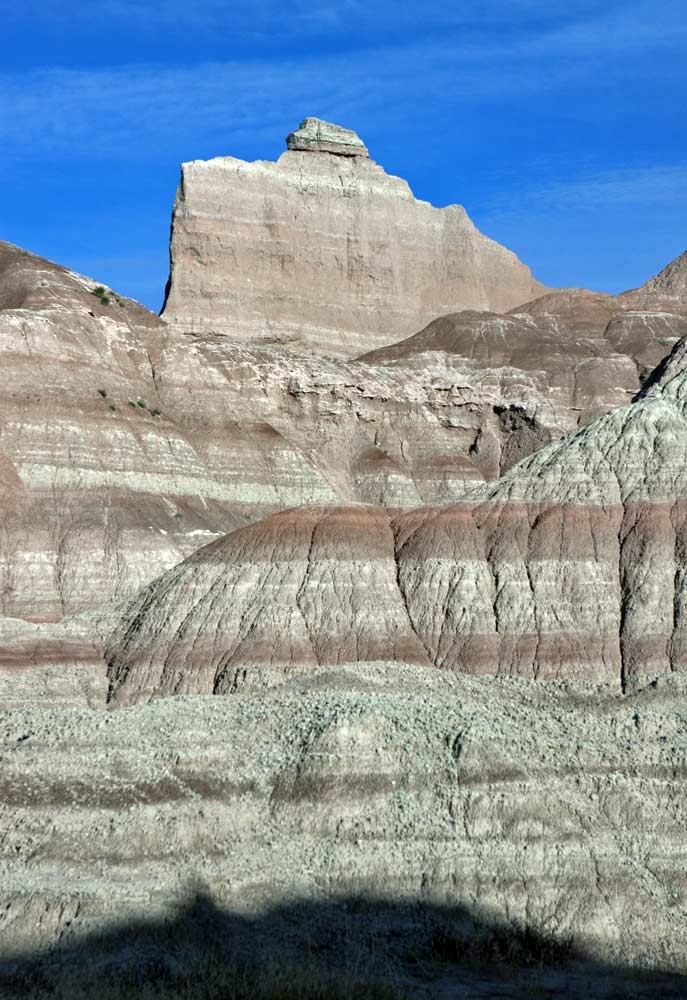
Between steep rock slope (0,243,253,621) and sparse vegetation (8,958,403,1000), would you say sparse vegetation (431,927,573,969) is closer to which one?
A: sparse vegetation (8,958,403,1000)

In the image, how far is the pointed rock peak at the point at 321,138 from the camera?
403ft

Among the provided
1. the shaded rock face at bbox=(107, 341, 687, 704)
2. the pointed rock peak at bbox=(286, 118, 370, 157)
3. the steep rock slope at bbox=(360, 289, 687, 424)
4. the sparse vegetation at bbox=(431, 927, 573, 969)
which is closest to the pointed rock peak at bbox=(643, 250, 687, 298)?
the steep rock slope at bbox=(360, 289, 687, 424)

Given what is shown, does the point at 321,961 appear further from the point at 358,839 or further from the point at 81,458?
the point at 81,458

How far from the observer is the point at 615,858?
1258 inches

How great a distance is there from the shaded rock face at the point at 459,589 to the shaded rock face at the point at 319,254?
60.7 m

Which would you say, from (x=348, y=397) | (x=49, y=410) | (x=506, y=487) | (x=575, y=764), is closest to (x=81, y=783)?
(x=575, y=764)

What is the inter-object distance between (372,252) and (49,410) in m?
53.5

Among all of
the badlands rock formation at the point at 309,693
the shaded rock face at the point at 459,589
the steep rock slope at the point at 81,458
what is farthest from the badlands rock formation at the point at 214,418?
the shaded rock face at the point at 459,589

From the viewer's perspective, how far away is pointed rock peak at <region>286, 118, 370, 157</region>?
403 feet

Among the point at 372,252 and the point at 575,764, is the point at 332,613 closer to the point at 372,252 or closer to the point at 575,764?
the point at 575,764

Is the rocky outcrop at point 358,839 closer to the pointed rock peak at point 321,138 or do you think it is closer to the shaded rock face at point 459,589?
the shaded rock face at point 459,589

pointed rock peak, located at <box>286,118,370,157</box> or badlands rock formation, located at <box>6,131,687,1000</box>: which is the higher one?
pointed rock peak, located at <box>286,118,370,157</box>

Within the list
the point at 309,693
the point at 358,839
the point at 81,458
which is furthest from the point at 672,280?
the point at 358,839

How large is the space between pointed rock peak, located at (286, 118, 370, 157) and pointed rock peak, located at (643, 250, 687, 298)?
88.9ft
